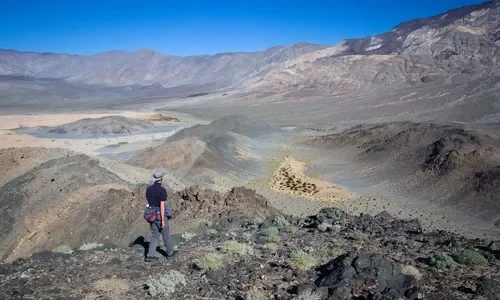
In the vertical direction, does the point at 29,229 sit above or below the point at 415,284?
below

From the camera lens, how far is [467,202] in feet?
67.1

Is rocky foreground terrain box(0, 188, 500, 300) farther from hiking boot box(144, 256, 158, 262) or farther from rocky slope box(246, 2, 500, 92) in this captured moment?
rocky slope box(246, 2, 500, 92)

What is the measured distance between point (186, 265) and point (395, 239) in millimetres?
4607

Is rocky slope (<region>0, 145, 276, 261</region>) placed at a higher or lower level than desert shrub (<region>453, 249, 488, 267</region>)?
lower

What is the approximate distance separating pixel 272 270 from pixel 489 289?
3.26 m

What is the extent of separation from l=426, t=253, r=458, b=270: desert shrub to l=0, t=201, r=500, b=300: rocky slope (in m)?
0.02

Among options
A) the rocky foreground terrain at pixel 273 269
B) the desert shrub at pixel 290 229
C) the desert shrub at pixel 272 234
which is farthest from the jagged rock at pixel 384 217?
the desert shrub at pixel 272 234

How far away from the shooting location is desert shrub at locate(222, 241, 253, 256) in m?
8.19

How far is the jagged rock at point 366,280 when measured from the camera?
20.3 ft

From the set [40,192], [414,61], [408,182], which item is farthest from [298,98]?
[40,192]

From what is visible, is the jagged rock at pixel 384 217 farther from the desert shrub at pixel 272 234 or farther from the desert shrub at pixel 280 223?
the desert shrub at pixel 272 234

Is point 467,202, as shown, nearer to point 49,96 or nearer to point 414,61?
point 414,61

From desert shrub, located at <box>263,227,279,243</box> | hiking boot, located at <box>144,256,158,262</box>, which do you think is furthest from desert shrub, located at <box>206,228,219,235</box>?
hiking boot, located at <box>144,256,158,262</box>

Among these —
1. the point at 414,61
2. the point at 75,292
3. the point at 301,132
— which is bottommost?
the point at 301,132
